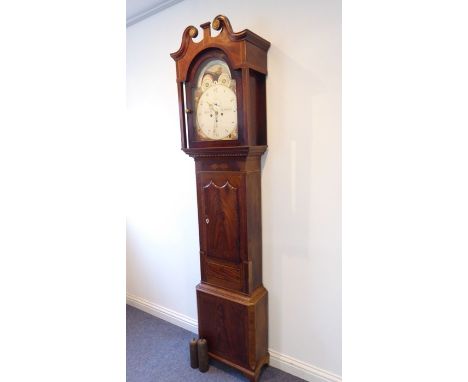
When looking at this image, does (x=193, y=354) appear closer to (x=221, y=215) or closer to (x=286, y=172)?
(x=221, y=215)

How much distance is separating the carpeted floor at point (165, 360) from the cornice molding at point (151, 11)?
2.34 metres

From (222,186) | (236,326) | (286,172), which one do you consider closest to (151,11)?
(222,186)

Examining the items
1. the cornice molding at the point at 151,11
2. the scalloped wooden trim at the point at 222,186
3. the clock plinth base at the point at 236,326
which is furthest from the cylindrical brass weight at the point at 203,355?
the cornice molding at the point at 151,11

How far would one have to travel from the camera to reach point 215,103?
5.33ft

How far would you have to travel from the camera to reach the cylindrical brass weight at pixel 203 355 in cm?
185

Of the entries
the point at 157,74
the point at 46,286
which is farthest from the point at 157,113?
the point at 46,286

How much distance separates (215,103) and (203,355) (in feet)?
4.97

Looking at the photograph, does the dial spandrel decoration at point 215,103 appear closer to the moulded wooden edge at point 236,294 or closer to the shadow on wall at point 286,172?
the shadow on wall at point 286,172

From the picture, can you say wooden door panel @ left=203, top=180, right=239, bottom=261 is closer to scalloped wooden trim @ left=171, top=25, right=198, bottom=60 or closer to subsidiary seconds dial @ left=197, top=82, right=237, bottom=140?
subsidiary seconds dial @ left=197, top=82, right=237, bottom=140

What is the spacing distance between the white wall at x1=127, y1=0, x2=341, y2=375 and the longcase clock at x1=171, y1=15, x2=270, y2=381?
9 centimetres

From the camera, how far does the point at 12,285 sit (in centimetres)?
28

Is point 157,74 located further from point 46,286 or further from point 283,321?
point 46,286

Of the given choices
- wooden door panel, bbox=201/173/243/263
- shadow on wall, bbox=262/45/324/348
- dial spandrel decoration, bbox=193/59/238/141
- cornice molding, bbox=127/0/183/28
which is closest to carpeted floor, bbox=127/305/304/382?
shadow on wall, bbox=262/45/324/348
